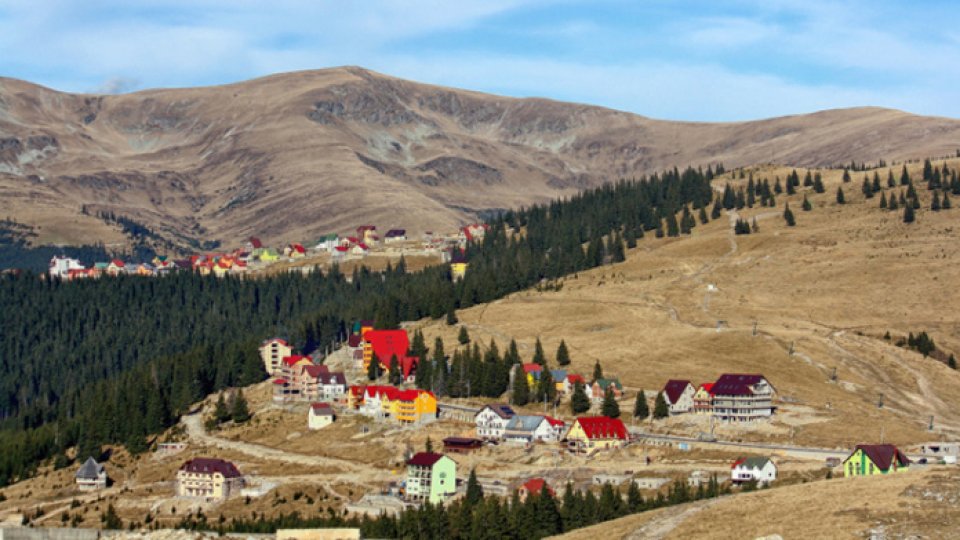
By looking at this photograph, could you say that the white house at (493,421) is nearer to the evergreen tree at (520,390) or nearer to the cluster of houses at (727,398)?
the evergreen tree at (520,390)

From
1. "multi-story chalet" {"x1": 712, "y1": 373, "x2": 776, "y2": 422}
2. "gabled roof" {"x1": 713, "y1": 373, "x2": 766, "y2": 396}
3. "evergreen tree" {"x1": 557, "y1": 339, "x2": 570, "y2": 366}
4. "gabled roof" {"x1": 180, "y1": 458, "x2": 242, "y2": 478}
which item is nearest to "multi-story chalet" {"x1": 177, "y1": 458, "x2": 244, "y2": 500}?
"gabled roof" {"x1": 180, "y1": 458, "x2": 242, "y2": 478}

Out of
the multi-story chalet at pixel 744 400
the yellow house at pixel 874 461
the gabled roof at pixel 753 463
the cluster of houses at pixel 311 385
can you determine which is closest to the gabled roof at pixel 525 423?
the multi-story chalet at pixel 744 400

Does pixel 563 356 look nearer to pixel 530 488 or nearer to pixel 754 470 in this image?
pixel 530 488

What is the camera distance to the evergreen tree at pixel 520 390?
164 meters

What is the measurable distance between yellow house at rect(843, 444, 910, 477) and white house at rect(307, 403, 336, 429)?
71597 mm

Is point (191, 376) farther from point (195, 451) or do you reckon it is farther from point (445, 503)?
point (445, 503)

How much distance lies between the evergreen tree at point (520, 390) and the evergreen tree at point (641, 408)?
15.8 m

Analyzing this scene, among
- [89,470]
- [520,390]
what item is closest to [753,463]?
[520,390]

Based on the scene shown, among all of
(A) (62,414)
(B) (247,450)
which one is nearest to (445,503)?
(B) (247,450)

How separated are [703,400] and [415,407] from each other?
37064 mm

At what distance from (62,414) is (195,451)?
2000 inches

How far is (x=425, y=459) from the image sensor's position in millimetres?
135125

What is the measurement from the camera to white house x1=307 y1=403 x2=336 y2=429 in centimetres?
16512

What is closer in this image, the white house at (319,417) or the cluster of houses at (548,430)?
the cluster of houses at (548,430)
